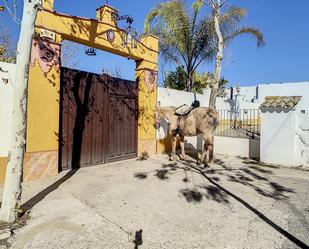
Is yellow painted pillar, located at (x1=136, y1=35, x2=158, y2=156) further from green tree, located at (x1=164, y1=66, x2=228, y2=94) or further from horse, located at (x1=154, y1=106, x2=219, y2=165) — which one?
green tree, located at (x1=164, y1=66, x2=228, y2=94)

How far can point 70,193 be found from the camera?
543cm

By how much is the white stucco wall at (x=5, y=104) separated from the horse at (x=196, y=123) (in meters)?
4.63

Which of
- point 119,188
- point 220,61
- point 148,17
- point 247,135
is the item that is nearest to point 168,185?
point 119,188

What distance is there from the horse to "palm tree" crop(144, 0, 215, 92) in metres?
5.27

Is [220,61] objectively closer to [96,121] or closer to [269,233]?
[96,121]

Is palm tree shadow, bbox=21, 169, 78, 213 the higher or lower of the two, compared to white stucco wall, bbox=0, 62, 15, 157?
lower

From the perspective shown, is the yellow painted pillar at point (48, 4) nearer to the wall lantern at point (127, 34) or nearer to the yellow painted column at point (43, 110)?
the yellow painted column at point (43, 110)

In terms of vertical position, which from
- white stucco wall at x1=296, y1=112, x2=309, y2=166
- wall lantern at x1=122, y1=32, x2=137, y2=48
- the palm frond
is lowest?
white stucco wall at x1=296, y1=112, x2=309, y2=166

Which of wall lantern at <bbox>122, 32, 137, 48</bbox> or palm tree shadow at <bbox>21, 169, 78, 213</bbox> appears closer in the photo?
palm tree shadow at <bbox>21, 169, 78, 213</bbox>

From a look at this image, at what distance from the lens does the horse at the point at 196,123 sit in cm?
812

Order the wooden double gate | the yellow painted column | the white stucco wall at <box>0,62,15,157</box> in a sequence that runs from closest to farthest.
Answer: the white stucco wall at <box>0,62,15,157</box> → the yellow painted column → the wooden double gate

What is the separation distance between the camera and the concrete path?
11.8 ft

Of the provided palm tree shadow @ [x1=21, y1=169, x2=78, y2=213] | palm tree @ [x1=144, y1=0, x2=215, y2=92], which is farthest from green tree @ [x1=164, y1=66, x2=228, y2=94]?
palm tree shadow @ [x1=21, y1=169, x2=78, y2=213]

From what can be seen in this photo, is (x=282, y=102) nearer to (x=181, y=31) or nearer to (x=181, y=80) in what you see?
(x=181, y=31)
